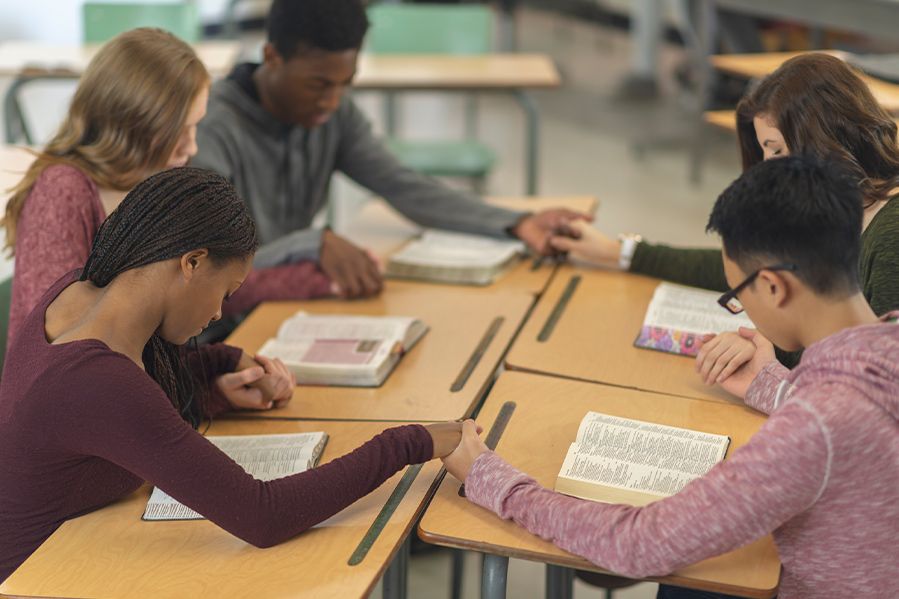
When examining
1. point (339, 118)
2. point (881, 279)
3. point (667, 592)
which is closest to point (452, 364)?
point (667, 592)

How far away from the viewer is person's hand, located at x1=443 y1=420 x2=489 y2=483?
148cm

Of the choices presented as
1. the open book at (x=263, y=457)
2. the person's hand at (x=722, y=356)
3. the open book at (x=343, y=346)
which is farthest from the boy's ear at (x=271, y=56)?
the person's hand at (x=722, y=356)

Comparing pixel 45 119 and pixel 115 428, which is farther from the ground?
pixel 115 428

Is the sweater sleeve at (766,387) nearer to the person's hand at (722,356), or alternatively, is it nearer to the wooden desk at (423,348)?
the person's hand at (722,356)

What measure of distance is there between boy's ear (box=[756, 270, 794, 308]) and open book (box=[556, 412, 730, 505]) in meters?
0.30

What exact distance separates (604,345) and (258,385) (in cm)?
64

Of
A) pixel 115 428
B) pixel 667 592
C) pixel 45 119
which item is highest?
pixel 115 428

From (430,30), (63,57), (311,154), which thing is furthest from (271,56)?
(430,30)

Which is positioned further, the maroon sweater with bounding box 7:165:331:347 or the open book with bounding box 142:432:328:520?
the maroon sweater with bounding box 7:165:331:347

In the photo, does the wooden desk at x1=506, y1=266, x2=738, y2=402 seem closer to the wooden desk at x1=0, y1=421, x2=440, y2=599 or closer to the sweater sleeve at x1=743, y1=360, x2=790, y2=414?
the sweater sleeve at x1=743, y1=360, x2=790, y2=414

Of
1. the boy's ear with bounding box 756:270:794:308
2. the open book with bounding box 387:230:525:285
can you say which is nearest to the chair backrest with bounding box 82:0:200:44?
the open book with bounding box 387:230:525:285

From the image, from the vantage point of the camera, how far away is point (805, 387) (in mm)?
1217

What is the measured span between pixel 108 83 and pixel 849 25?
4.20 m

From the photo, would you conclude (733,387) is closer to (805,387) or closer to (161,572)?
(805,387)
